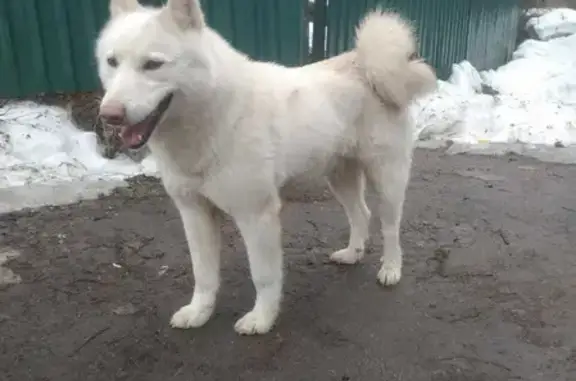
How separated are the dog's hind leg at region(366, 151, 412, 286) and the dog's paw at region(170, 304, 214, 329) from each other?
0.99 m

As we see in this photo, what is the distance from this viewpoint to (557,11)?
1267 cm

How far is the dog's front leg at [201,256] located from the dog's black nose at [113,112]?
662 mm

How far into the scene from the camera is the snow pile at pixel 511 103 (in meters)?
6.86

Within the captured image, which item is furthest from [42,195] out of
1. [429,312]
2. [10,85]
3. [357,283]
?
[429,312]

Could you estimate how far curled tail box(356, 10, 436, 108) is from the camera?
10.3 feet

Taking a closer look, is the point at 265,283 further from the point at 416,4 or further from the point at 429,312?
the point at 416,4

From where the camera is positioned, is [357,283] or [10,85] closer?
[357,283]

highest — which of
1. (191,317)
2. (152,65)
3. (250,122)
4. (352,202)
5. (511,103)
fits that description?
(152,65)

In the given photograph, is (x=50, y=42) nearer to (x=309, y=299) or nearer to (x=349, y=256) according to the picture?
(x=349, y=256)

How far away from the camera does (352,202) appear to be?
3.63m

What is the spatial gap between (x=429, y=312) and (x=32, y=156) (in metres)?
3.58

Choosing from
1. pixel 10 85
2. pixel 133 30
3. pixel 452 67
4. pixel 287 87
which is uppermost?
pixel 133 30

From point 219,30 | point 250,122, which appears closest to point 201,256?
point 250,122

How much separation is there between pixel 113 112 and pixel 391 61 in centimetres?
151
